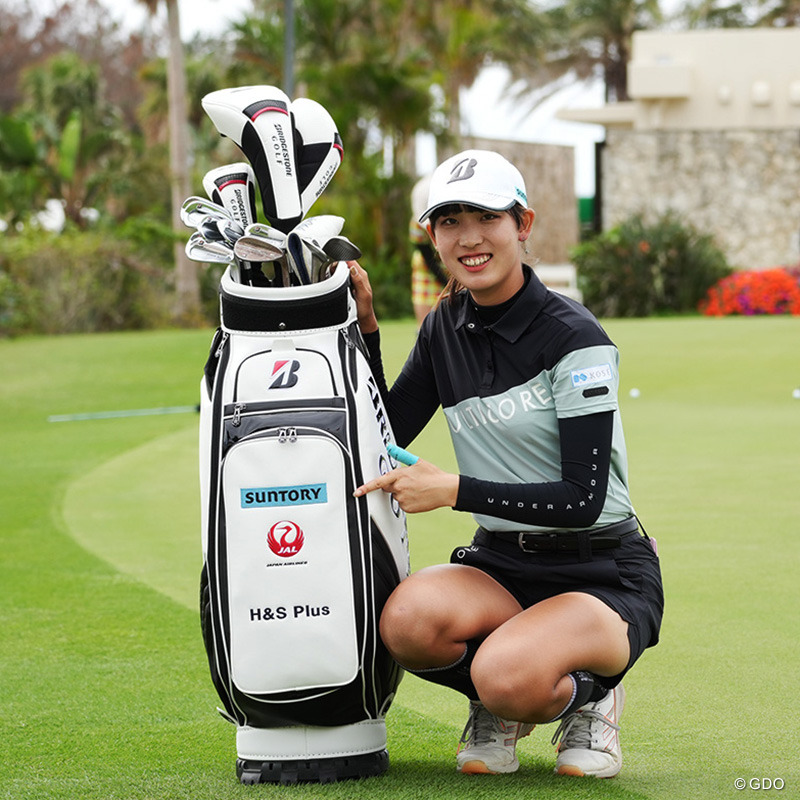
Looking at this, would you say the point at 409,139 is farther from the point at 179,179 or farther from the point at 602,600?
the point at 602,600

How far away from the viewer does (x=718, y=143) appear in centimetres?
2453

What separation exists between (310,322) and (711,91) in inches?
949

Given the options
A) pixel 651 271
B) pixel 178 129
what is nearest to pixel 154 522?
pixel 651 271

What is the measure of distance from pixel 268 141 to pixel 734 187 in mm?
22802

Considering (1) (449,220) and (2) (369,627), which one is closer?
(2) (369,627)

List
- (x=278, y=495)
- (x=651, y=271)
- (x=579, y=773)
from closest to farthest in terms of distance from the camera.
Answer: (x=278, y=495) → (x=579, y=773) → (x=651, y=271)

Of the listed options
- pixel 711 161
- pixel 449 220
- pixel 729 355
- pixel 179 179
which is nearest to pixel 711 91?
pixel 711 161

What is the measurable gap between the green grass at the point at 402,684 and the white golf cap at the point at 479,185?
1264mm

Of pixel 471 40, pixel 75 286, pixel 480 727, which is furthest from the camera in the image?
pixel 471 40

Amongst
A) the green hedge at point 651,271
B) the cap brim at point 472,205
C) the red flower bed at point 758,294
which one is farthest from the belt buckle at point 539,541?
the green hedge at point 651,271

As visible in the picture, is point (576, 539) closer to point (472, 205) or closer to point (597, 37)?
point (472, 205)

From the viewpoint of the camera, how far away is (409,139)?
80.1ft

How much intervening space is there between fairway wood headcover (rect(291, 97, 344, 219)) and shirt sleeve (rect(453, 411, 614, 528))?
0.76 meters

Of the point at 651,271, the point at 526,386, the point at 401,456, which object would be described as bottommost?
the point at 651,271
